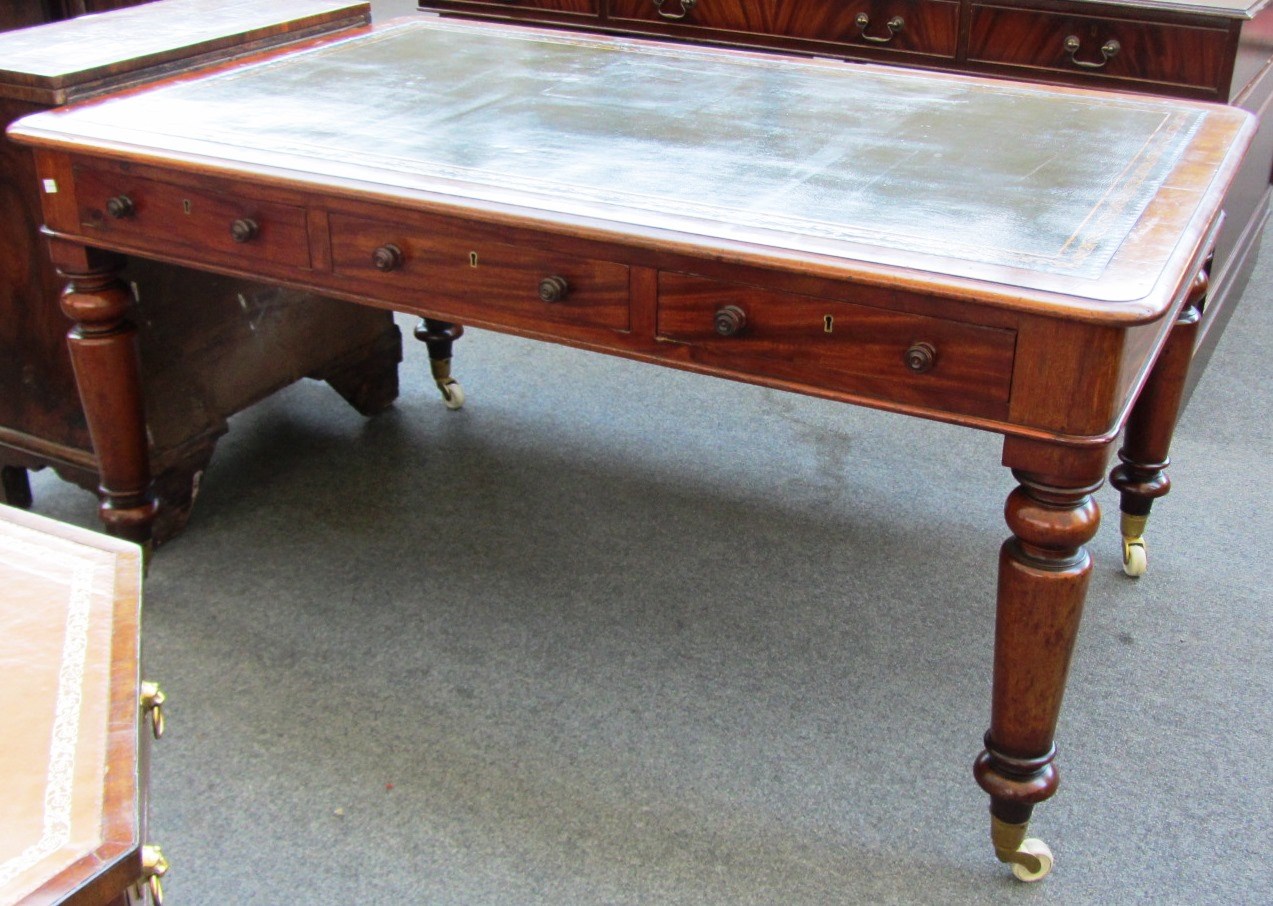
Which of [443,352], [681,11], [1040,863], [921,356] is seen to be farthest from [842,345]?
[681,11]

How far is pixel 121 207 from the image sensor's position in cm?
196

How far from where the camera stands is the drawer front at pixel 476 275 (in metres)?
1.68

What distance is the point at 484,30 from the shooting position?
2578 millimetres

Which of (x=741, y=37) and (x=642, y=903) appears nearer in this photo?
(x=642, y=903)

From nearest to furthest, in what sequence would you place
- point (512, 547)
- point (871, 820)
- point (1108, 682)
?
point (871, 820) < point (1108, 682) < point (512, 547)

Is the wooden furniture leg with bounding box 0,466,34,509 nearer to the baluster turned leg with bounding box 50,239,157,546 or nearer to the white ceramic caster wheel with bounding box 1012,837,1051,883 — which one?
the baluster turned leg with bounding box 50,239,157,546

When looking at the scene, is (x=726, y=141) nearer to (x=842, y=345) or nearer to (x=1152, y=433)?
(x=842, y=345)

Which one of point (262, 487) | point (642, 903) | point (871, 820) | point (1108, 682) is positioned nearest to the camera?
point (642, 903)

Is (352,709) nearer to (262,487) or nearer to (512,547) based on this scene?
(512,547)

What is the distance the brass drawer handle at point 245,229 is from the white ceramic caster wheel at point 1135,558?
1.59 m

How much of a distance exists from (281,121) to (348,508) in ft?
2.86

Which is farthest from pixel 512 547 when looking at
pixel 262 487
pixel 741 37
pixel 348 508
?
pixel 741 37

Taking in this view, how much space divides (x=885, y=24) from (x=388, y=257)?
5.40 ft

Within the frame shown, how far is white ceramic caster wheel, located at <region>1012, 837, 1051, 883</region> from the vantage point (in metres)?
1.73
